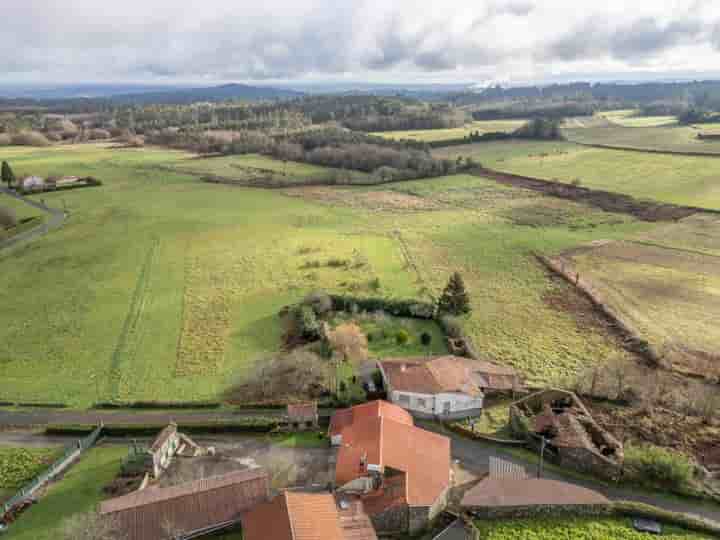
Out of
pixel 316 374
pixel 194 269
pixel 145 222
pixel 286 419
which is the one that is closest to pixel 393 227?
pixel 194 269

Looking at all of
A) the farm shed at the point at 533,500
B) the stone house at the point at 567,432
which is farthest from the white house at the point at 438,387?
the farm shed at the point at 533,500

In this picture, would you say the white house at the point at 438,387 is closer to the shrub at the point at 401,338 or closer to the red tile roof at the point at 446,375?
the red tile roof at the point at 446,375

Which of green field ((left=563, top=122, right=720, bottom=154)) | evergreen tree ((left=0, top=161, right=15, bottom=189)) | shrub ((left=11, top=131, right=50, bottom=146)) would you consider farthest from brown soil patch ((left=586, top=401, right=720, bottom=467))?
shrub ((left=11, top=131, right=50, bottom=146))

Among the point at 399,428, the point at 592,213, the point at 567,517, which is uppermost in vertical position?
the point at 592,213

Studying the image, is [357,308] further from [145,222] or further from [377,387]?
[145,222]

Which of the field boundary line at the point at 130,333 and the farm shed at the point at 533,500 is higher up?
the field boundary line at the point at 130,333

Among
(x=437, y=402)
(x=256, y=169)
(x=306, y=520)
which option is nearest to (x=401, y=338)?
(x=437, y=402)

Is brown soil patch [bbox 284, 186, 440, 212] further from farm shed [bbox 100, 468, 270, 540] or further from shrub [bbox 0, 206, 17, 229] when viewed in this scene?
farm shed [bbox 100, 468, 270, 540]
